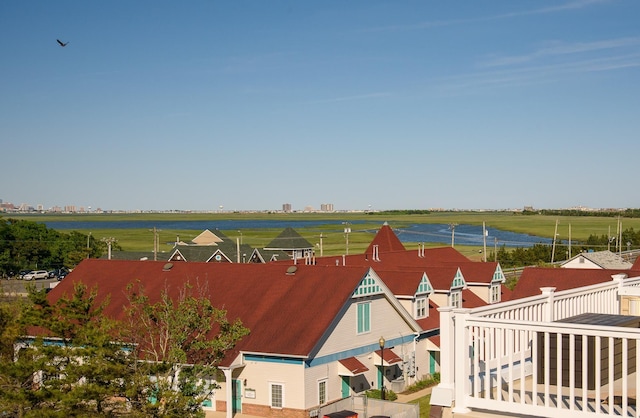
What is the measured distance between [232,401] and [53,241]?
233ft

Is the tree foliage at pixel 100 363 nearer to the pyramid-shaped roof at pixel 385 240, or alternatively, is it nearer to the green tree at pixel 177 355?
the green tree at pixel 177 355

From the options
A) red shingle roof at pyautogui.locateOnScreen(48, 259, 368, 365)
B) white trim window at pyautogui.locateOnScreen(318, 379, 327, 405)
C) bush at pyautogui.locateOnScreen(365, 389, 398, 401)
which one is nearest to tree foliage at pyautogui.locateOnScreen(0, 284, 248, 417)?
red shingle roof at pyautogui.locateOnScreen(48, 259, 368, 365)

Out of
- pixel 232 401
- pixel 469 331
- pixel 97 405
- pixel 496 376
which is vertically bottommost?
pixel 232 401

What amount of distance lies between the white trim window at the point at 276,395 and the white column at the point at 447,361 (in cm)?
1865

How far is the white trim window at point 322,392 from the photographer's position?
28547 mm

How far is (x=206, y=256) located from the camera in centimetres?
6372

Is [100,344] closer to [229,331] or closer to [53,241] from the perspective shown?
[229,331]

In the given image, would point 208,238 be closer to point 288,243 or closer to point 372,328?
point 288,243

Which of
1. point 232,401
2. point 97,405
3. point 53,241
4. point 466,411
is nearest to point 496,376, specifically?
point 466,411

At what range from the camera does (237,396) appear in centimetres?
2895

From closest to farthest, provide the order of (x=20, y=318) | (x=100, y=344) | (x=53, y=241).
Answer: (x=100, y=344) → (x=20, y=318) → (x=53, y=241)

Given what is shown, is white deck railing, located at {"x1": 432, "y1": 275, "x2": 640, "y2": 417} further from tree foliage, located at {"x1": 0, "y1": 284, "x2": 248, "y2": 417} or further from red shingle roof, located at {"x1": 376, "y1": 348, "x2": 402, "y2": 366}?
red shingle roof, located at {"x1": 376, "y1": 348, "x2": 402, "y2": 366}

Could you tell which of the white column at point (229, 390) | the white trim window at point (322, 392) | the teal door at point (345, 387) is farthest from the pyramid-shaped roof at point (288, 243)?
the white column at point (229, 390)

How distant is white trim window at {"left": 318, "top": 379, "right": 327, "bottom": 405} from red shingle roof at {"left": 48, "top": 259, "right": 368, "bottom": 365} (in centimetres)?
170
